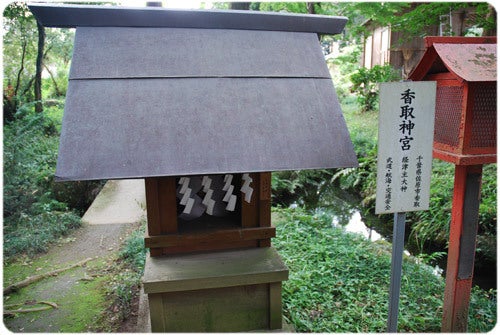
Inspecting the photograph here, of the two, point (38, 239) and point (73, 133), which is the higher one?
point (73, 133)

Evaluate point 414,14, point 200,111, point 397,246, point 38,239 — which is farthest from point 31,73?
point 397,246

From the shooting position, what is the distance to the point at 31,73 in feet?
50.2

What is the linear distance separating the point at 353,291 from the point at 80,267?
4.10 metres

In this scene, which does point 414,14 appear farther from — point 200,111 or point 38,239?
point 38,239

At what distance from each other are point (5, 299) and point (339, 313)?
4.29 metres

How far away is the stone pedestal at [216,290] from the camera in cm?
296

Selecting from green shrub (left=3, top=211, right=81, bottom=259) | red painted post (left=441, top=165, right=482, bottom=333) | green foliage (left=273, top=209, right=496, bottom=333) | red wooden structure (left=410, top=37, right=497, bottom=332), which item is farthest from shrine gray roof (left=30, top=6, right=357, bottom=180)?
green shrub (left=3, top=211, right=81, bottom=259)

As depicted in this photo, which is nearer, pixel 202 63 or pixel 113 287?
pixel 202 63

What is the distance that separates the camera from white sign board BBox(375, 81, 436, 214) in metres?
2.44

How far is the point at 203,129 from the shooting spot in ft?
7.89

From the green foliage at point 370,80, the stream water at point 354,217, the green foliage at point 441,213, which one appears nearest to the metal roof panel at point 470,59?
the green foliage at point 441,213

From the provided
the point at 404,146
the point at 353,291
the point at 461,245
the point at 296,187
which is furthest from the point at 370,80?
the point at 404,146

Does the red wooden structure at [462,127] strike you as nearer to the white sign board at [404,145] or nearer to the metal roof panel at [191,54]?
the white sign board at [404,145]

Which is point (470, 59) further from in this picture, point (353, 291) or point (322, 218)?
point (322, 218)
